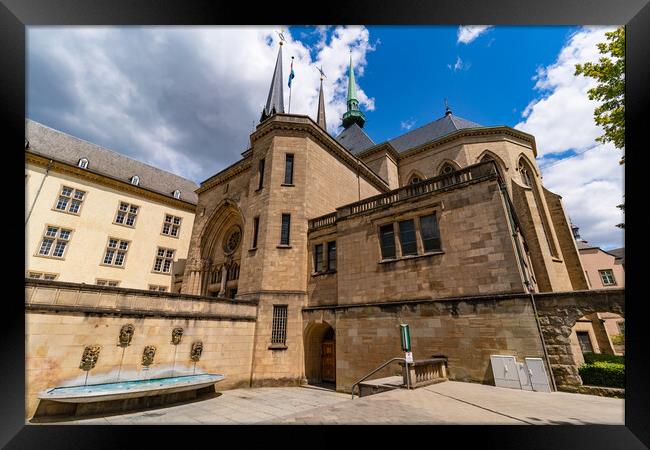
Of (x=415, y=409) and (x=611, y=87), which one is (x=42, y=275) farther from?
(x=611, y=87)

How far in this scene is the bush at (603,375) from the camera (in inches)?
297

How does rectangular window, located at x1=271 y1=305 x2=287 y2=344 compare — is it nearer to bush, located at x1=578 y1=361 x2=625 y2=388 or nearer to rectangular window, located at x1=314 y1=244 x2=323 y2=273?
rectangular window, located at x1=314 y1=244 x2=323 y2=273

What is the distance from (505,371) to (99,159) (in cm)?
3164

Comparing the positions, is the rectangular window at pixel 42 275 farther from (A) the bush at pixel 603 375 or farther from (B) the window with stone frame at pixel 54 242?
(A) the bush at pixel 603 375

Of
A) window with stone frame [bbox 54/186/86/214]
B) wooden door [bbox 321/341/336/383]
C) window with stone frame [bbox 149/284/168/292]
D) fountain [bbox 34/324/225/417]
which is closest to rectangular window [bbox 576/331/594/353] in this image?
wooden door [bbox 321/341/336/383]

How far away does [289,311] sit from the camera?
13828mm

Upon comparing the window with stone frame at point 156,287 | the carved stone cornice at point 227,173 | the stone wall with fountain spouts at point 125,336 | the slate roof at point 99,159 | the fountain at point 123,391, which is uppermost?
the slate roof at point 99,159

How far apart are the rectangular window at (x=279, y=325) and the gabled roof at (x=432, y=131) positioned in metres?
20.4

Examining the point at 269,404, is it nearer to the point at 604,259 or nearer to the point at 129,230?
the point at 129,230

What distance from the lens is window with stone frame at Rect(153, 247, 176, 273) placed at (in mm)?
23856

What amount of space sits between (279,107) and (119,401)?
90.0ft

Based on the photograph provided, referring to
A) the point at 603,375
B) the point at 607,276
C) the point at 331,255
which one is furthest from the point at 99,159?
the point at 607,276

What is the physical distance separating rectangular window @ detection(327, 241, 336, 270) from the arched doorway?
2.89m
